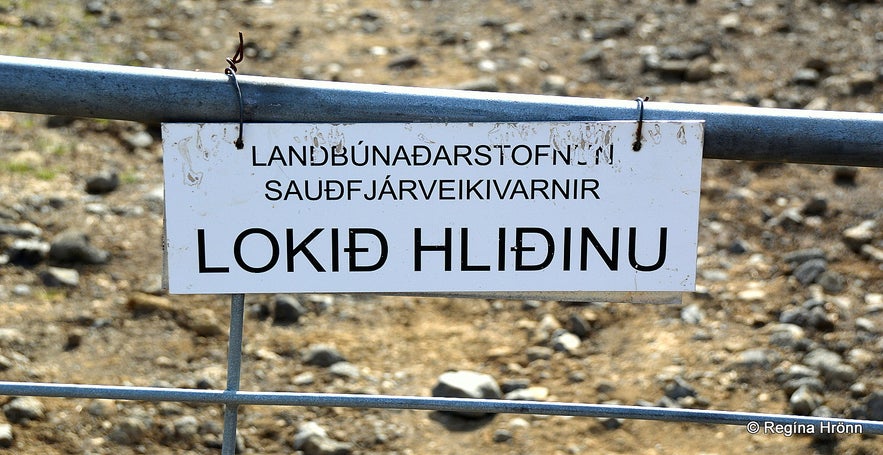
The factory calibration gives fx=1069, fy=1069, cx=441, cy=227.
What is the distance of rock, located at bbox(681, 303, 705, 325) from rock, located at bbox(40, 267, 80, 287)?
2.22m

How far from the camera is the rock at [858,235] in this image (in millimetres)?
4387

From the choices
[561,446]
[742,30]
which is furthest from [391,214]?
[742,30]

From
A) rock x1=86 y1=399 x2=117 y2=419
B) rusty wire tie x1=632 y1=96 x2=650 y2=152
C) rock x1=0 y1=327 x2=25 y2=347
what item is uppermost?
rusty wire tie x1=632 y1=96 x2=650 y2=152

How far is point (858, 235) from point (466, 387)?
205 cm

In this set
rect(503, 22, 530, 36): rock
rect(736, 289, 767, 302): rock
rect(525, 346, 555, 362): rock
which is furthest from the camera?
rect(503, 22, 530, 36): rock

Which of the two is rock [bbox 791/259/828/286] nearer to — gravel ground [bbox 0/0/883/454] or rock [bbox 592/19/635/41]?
gravel ground [bbox 0/0/883/454]

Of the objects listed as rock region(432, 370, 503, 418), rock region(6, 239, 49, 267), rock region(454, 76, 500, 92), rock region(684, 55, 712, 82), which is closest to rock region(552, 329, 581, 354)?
rock region(432, 370, 503, 418)

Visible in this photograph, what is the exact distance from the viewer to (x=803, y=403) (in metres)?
3.25

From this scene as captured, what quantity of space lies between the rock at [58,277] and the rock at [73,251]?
3.9 inches

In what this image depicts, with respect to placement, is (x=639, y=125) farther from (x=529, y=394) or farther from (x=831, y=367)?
(x=831, y=367)

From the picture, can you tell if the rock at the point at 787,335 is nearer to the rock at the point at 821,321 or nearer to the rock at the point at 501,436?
the rock at the point at 821,321

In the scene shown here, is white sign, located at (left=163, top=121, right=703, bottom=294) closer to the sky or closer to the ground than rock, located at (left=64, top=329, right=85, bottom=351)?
closer to the sky

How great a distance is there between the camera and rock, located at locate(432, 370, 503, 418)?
3.25m

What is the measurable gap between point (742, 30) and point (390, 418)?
4580 mm
